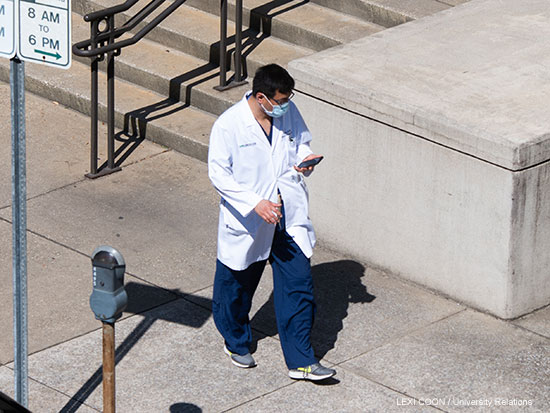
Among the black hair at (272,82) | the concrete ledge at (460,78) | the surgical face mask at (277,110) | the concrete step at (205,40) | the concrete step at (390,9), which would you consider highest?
the black hair at (272,82)

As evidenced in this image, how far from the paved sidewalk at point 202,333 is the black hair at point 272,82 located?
1.65 meters

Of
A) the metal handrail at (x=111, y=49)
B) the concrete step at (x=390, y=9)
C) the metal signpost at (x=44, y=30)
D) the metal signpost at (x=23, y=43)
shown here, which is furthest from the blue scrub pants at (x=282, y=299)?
the concrete step at (x=390, y=9)

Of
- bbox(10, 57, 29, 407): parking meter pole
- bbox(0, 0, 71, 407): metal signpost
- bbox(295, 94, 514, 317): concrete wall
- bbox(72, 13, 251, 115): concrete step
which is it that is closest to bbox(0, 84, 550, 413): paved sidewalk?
bbox(295, 94, 514, 317): concrete wall

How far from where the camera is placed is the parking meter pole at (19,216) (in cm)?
558

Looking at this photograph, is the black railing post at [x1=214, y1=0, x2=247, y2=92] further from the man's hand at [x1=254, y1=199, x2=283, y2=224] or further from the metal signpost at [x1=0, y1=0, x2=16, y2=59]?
the metal signpost at [x1=0, y1=0, x2=16, y2=59]

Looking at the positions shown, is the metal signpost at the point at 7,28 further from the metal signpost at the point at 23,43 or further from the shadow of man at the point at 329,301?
the shadow of man at the point at 329,301

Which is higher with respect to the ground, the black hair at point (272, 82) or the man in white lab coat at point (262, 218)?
the black hair at point (272, 82)

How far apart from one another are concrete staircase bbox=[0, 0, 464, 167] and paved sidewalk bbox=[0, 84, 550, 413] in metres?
1.12

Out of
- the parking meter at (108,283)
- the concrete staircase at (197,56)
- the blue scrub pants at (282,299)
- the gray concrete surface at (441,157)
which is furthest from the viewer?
the concrete staircase at (197,56)

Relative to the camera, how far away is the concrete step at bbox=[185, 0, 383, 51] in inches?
412

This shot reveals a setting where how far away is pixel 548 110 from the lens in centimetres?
756

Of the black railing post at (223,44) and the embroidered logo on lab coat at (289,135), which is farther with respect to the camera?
the black railing post at (223,44)

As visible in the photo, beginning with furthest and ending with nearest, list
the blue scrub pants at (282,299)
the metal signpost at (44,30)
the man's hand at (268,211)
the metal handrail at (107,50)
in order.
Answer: the metal handrail at (107,50)
the blue scrub pants at (282,299)
the man's hand at (268,211)
the metal signpost at (44,30)

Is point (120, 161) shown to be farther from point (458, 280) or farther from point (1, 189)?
point (458, 280)
